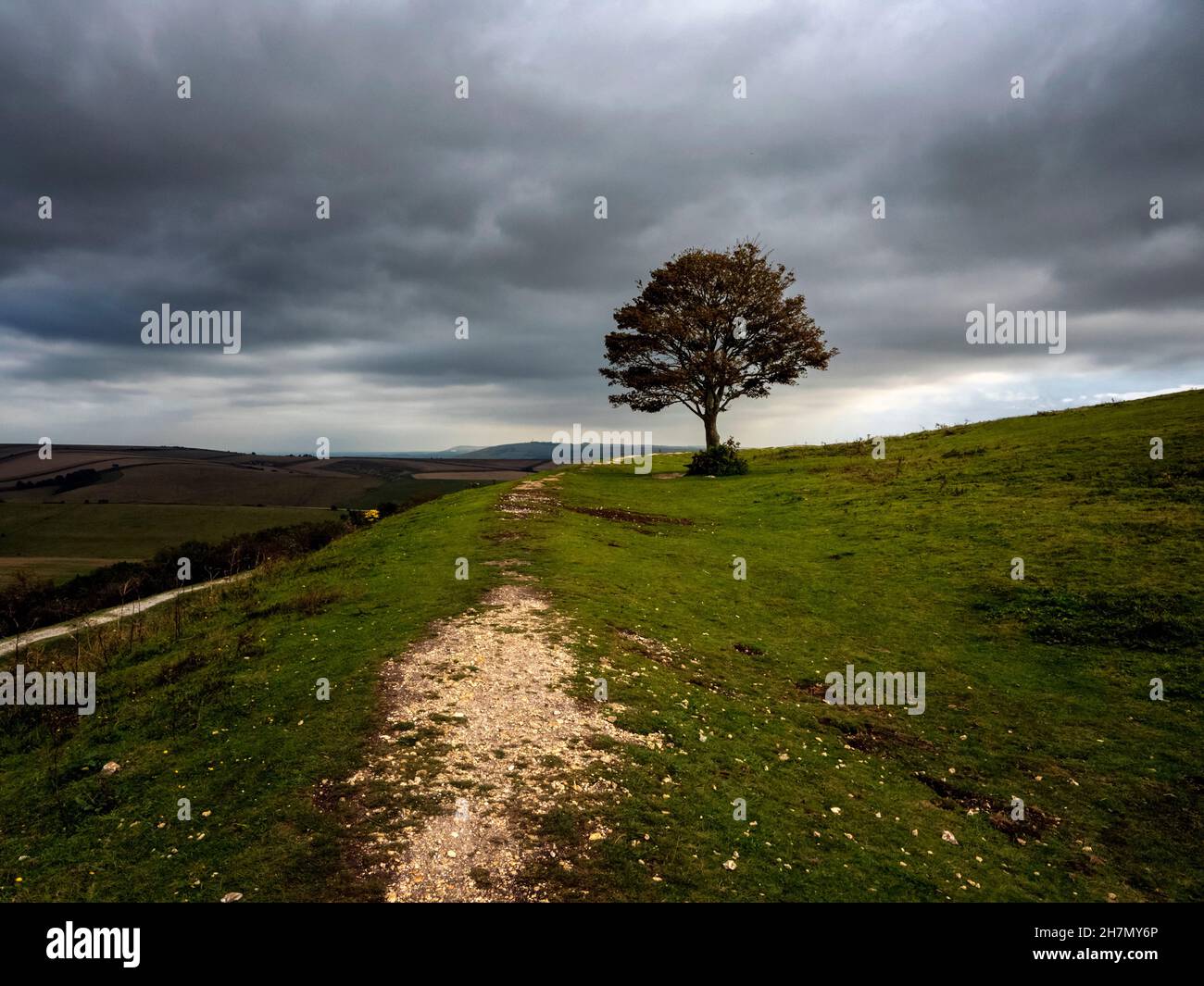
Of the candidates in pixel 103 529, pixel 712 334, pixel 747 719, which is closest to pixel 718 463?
pixel 712 334

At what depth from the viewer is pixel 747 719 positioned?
1252 centimetres

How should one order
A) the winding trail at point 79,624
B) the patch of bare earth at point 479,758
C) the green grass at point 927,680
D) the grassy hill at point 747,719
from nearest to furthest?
the patch of bare earth at point 479,758 → the grassy hill at point 747,719 → the green grass at point 927,680 → the winding trail at point 79,624

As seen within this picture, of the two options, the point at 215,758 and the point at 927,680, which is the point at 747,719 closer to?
the point at 927,680

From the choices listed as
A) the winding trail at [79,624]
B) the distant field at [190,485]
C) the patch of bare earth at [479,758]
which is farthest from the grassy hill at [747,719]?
the distant field at [190,485]

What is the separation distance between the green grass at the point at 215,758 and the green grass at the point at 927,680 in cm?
346

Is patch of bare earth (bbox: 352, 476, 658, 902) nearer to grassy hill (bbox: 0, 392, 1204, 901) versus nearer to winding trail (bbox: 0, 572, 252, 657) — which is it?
grassy hill (bbox: 0, 392, 1204, 901)

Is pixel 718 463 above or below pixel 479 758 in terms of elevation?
above

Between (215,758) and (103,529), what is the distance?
110 m

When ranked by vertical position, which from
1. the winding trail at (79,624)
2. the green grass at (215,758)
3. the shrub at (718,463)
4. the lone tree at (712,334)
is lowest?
the winding trail at (79,624)

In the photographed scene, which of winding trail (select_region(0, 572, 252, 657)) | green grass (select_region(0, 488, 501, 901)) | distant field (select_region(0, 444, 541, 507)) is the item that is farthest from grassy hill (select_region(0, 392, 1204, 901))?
distant field (select_region(0, 444, 541, 507))

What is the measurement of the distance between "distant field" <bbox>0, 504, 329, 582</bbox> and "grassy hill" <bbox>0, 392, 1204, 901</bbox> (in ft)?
200

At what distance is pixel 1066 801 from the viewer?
35.4 feet

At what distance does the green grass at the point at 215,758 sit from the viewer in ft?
23.6

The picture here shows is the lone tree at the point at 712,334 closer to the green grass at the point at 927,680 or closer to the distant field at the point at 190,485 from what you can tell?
the green grass at the point at 927,680
